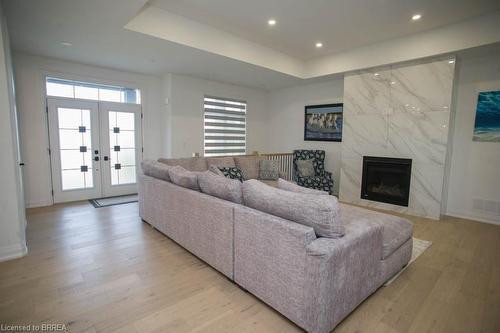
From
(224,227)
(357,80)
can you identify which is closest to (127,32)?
(224,227)

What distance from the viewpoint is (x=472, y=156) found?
4359mm

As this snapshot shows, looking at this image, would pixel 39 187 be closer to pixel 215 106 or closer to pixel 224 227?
pixel 215 106

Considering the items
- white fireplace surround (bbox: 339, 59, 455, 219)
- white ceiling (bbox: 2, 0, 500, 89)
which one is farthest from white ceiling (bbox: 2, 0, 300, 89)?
white fireplace surround (bbox: 339, 59, 455, 219)

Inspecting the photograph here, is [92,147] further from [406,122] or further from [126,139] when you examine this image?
[406,122]

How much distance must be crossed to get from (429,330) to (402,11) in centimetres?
385

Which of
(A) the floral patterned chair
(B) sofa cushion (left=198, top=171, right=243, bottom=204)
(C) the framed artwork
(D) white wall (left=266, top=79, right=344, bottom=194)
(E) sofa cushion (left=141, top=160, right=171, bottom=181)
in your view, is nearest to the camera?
(B) sofa cushion (left=198, top=171, right=243, bottom=204)

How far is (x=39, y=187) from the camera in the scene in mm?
4758

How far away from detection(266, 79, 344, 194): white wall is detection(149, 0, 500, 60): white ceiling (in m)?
1.58

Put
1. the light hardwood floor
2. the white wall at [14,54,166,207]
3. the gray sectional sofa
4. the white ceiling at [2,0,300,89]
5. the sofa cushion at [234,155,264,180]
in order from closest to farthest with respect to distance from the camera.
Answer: the gray sectional sofa < the light hardwood floor < the white ceiling at [2,0,300,89] < the white wall at [14,54,166,207] < the sofa cushion at [234,155,264,180]

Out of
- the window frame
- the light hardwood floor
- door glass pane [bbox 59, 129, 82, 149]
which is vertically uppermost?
the window frame

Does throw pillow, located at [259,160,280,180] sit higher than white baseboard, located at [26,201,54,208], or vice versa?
throw pillow, located at [259,160,280,180]

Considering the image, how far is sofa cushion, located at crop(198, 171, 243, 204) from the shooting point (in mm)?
2383

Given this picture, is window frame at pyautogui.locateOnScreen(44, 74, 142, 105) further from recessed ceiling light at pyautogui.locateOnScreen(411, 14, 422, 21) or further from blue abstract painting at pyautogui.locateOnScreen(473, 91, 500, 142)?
blue abstract painting at pyautogui.locateOnScreen(473, 91, 500, 142)

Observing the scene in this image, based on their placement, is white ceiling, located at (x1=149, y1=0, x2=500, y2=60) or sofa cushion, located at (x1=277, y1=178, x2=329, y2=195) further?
white ceiling, located at (x1=149, y1=0, x2=500, y2=60)
